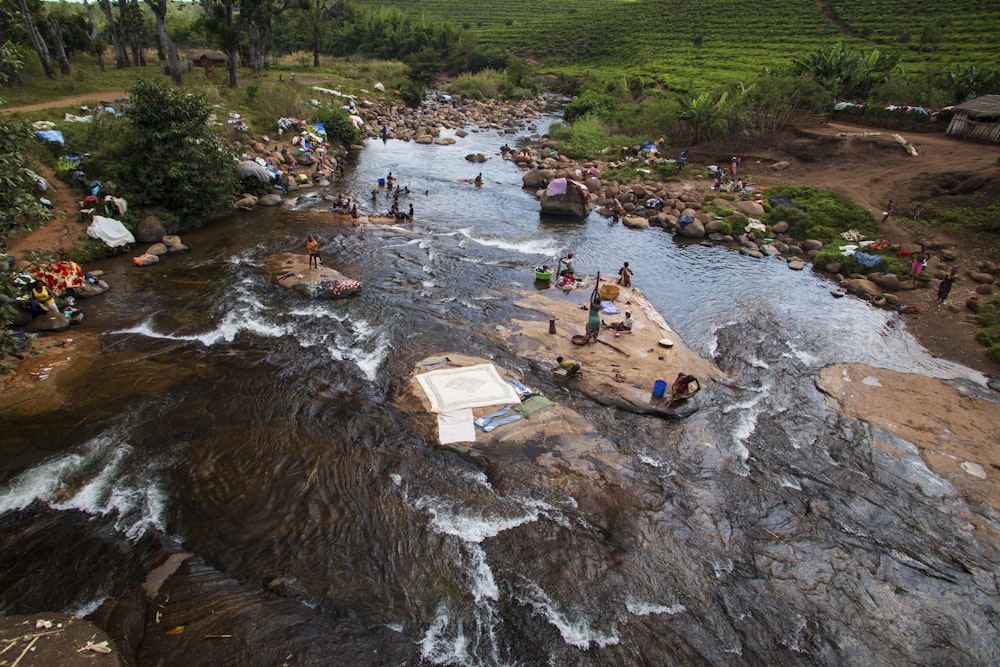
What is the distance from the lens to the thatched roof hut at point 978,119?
31.9 metres

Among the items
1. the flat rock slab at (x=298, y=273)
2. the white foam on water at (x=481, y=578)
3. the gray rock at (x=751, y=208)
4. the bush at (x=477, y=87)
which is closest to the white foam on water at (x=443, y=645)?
the white foam on water at (x=481, y=578)

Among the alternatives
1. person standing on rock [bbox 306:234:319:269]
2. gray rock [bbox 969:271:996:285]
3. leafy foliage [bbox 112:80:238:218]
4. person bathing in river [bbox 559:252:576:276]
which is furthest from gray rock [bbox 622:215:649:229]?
leafy foliage [bbox 112:80:238:218]

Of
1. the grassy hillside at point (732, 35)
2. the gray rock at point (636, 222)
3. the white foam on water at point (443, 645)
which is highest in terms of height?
the grassy hillside at point (732, 35)

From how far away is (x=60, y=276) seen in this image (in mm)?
17406

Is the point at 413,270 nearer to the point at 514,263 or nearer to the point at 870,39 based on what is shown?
the point at 514,263

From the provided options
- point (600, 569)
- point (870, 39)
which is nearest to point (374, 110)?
point (600, 569)

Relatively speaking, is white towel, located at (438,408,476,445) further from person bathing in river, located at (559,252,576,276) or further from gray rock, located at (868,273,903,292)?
gray rock, located at (868,273,903,292)

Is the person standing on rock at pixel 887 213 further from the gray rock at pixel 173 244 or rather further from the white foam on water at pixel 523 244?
the gray rock at pixel 173 244

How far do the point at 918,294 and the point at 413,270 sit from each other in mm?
22828

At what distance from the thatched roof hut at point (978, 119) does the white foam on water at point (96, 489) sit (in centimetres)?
4657

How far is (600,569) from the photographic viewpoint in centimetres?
997

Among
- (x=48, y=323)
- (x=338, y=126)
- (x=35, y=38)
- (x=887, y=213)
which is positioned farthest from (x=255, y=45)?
(x=887, y=213)

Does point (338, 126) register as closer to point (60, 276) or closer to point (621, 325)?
point (60, 276)

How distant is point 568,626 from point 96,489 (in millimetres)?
10124
